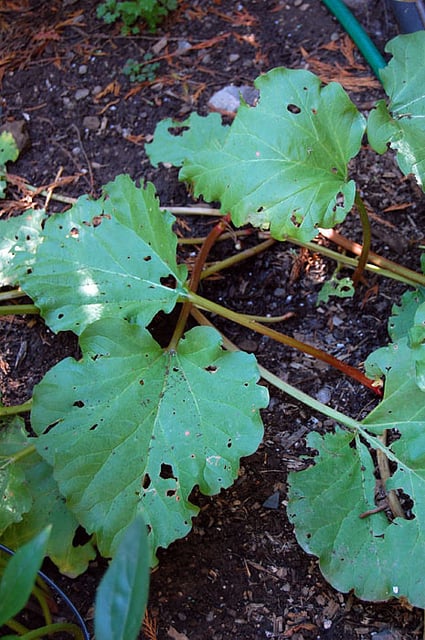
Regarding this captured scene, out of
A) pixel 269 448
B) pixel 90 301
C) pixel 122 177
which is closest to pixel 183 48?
pixel 122 177

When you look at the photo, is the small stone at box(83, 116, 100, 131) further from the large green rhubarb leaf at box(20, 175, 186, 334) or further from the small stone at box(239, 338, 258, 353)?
the small stone at box(239, 338, 258, 353)

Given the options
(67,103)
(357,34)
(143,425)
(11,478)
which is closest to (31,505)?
(11,478)

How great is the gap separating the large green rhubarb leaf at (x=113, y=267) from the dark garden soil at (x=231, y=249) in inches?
10.8

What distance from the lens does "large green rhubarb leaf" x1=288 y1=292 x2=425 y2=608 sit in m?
1.70

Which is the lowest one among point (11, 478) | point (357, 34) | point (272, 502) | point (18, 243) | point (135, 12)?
point (272, 502)

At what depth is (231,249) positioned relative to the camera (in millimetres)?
2479

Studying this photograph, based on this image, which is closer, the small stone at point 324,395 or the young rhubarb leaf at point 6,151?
the small stone at point 324,395

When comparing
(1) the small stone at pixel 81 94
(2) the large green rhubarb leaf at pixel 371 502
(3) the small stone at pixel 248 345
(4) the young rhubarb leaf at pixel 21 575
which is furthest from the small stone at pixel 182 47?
(4) the young rhubarb leaf at pixel 21 575

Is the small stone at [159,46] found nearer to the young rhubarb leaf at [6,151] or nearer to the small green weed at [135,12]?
the small green weed at [135,12]

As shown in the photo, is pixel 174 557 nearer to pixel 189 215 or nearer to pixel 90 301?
pixel 90 301

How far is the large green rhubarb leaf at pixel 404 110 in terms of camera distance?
74.3 inches

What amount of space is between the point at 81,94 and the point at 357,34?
1.17 meters

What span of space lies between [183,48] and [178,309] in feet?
4.29

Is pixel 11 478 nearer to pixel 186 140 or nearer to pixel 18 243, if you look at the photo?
pixel 18 243
